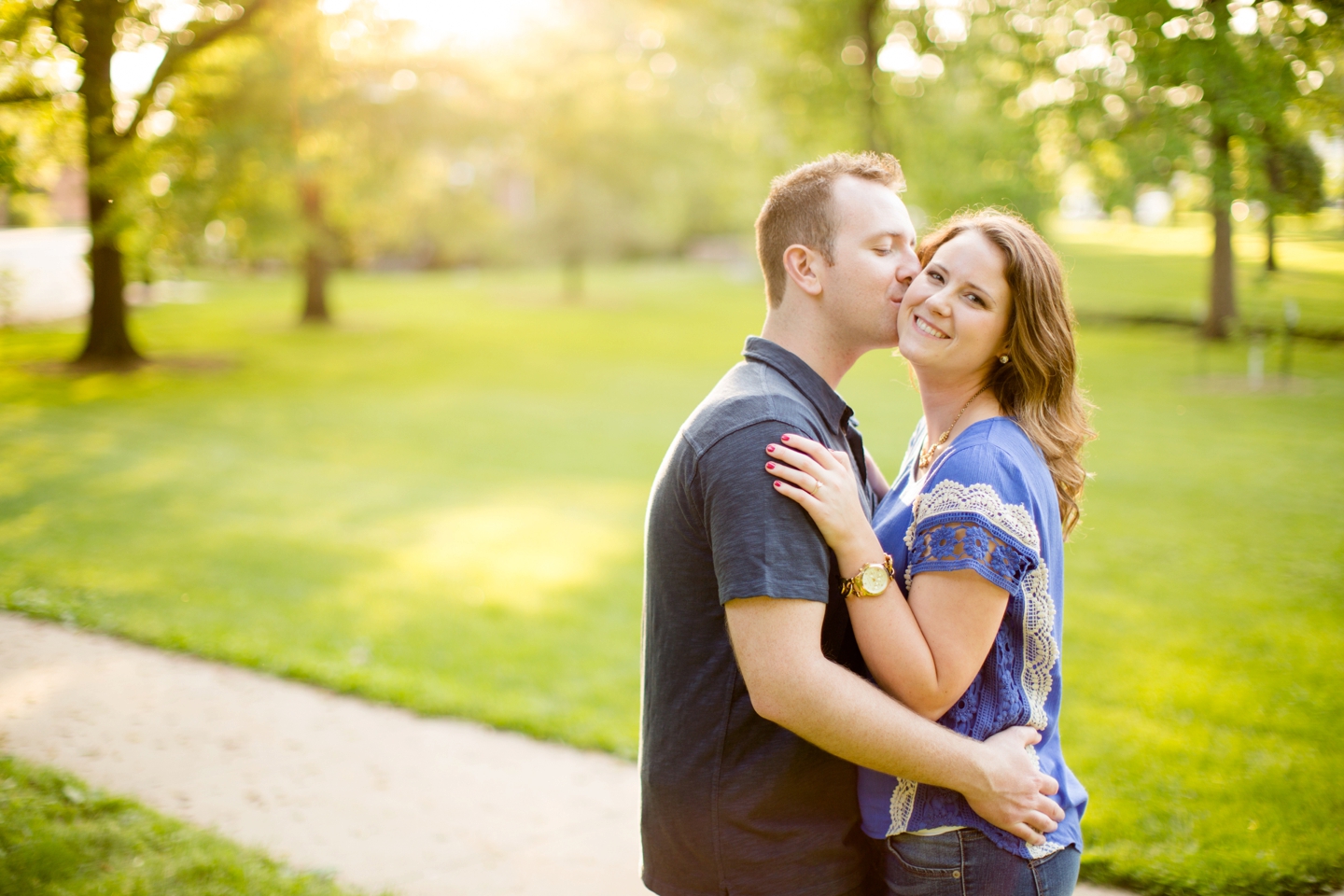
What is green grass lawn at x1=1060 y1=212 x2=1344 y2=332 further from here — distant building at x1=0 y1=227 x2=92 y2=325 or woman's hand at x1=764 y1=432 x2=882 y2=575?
distant building at x1=0 y1=227 x2=92 y2=325

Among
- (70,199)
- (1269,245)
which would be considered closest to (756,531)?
(1269,245)

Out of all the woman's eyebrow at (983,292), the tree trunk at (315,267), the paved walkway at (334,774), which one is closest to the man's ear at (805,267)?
the woman's eyebrow at (983,292)

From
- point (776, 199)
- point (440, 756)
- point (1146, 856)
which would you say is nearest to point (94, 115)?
point (440, 756)

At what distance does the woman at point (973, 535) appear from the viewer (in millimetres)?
1907

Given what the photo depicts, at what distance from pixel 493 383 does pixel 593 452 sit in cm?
761

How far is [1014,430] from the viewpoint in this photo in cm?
210

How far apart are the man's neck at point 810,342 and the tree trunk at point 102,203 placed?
6061 millimetres

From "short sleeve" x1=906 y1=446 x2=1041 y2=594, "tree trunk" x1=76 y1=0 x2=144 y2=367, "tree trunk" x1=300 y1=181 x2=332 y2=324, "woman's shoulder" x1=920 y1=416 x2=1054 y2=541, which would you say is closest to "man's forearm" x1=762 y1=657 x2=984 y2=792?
"short sleeve" x1=906 y1=446 x2=1041 y2=594

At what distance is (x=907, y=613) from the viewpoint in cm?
192

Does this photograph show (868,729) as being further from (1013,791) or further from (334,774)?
(334,774)

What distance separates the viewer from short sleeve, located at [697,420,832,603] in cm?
184

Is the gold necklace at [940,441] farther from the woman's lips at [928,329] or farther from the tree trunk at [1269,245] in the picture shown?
the tree trunk at [1269,245]

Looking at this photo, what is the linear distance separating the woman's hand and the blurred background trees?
222cm

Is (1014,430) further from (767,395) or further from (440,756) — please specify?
(440,756)
